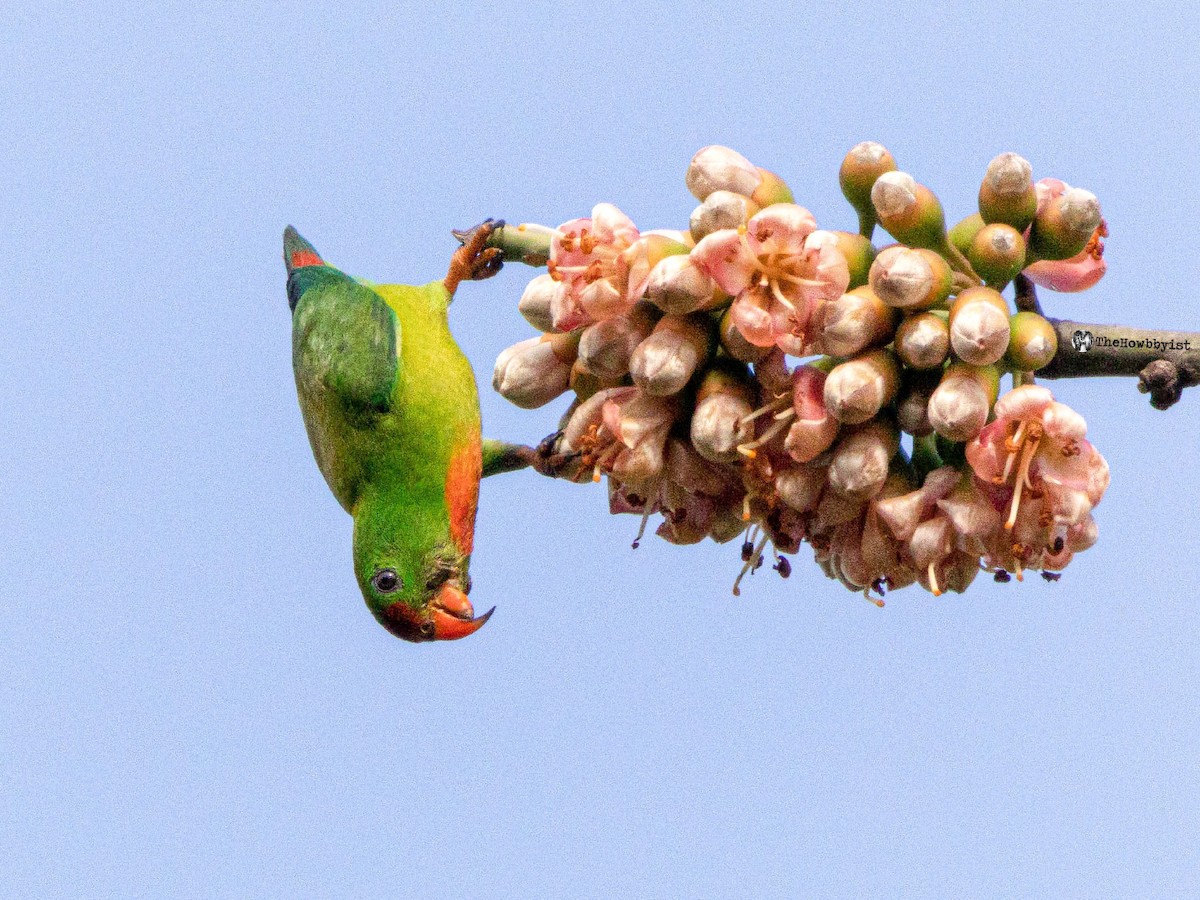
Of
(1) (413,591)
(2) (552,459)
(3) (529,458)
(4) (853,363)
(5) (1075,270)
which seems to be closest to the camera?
(4) (853,363)

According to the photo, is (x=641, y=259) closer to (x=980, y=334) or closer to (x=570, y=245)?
(x=570, y=245)

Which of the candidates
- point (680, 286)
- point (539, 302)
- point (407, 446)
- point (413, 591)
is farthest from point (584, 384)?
point (413, 591)

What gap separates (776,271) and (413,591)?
2.88 meters

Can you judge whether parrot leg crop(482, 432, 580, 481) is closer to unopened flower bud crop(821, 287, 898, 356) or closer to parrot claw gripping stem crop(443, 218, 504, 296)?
parrot claw gripping stem crop(443, 218, 504, 296)

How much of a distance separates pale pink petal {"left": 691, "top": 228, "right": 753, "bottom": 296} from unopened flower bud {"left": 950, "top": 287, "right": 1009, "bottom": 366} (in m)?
0.59

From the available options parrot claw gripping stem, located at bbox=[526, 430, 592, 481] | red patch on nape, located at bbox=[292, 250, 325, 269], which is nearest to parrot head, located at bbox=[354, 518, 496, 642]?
parrot claw gripping stem, located at bbox=[526, 430, 592, 481]

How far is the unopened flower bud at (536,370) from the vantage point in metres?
5.07

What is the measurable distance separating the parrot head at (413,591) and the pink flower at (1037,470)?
2907 mm

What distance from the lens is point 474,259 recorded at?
274 inches

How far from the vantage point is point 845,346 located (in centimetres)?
431

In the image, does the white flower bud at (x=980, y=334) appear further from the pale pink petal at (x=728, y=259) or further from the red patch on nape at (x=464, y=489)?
the red patch on nape at (x=464, y=489)

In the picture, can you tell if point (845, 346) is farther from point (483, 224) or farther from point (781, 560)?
point (483, 224)

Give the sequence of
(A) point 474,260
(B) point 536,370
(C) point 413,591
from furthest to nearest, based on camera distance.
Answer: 1. (A) point 474,260
2. (C) point 413,591
3. (B) point 536,370

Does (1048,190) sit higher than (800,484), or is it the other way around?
(1048,190)
